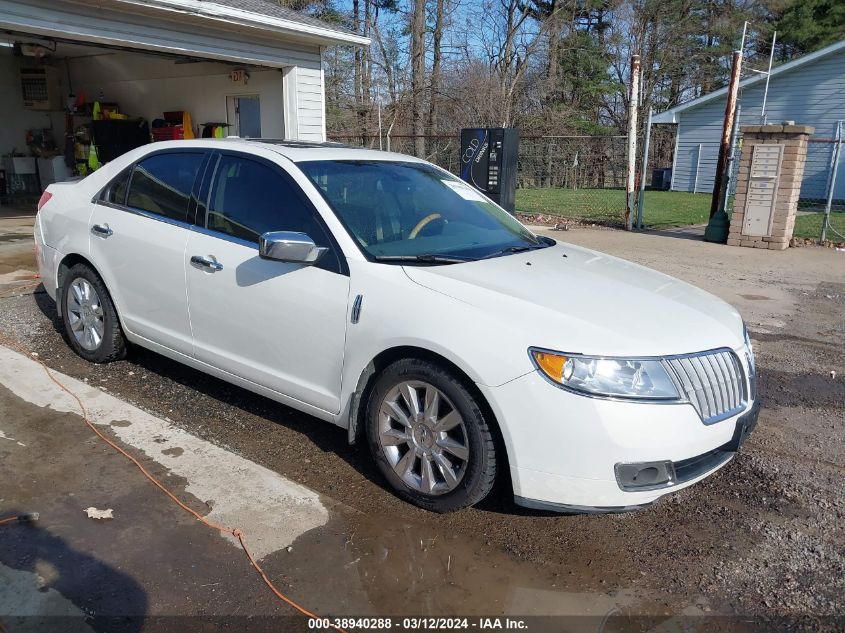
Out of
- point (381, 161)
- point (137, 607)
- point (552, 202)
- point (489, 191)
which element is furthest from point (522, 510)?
point (552, 202)

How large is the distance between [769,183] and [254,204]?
31.9 feet

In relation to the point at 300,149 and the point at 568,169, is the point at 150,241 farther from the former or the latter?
the point at 568,169

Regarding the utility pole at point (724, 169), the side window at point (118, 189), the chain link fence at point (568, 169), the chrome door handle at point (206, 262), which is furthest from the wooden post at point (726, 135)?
the chrome door handle at point (206, 262)

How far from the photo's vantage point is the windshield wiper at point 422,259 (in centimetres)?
338

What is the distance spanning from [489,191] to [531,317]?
731cm

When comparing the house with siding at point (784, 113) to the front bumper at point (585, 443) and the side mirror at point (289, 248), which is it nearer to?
the front bumper at point (585, 443)

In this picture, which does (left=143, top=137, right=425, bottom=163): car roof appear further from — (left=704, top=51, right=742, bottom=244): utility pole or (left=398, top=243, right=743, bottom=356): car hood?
(left=704, top=51, right=742, bottom=244): utility pole

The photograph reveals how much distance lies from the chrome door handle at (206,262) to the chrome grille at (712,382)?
96.1 inches

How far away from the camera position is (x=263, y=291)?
3.63 metres

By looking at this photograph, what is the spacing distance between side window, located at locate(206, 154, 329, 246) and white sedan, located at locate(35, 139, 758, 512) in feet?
0.04

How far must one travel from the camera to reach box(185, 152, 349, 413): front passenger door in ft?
11.3

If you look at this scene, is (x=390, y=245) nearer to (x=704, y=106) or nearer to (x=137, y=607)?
(x=137, y=607)

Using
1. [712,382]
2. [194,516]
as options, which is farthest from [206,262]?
[712,382]

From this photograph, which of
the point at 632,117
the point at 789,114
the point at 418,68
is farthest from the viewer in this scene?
the point at 418,68
